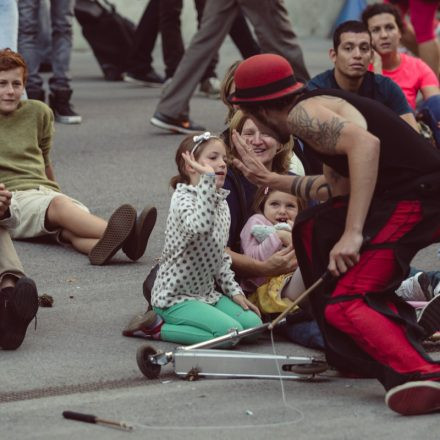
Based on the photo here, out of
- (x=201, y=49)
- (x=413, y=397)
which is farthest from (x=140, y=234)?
(x=201, y=49)

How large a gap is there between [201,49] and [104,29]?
326 centimetres

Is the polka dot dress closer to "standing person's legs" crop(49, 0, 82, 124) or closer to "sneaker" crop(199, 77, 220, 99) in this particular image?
"standing person's legs" crop(49, 0, 82, 124)

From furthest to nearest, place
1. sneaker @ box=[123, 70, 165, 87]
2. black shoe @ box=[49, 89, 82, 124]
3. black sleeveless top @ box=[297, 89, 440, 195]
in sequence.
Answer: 1. sneaker @ box=[123, 70, 165, 87]
2. black shoe @ box=[49, 89, 82, 124]
3. black sleeveless top @ box=[297, 89, 440, 195]

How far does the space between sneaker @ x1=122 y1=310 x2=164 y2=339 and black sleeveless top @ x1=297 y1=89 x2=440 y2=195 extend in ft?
3.43

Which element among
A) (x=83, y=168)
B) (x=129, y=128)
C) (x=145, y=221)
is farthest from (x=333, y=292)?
(x=129, y=128)

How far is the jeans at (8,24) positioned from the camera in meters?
7.68

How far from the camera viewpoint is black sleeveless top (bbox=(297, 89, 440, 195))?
469 centimetres

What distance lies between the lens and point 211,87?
1160 cm

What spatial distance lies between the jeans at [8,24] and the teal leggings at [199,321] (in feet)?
9.34

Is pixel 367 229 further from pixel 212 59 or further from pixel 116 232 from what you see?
pixel 212 59

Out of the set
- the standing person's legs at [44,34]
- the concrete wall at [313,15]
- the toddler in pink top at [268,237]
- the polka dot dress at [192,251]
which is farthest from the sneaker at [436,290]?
the concrete wall at [313,15]

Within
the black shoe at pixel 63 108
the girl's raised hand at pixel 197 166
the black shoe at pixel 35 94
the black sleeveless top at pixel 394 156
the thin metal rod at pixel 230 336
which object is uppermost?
the black sleeveless top at pixel 394 156

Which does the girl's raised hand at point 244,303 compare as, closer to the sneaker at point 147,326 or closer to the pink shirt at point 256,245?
the pink shirt at point 256,245

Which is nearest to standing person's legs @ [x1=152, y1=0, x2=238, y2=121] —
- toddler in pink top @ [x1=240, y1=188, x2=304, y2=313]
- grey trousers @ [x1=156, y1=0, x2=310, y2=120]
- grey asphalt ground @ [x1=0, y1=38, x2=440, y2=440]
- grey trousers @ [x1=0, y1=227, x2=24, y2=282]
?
grey trousers @ [x1=156, y1=0, x2=310, y2=120]
